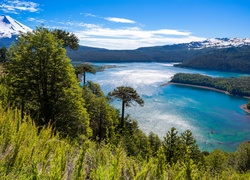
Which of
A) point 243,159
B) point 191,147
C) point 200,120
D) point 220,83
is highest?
point 220,83

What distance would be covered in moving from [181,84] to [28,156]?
7135 inches

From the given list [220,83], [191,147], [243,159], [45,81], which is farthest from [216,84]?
[45,81]

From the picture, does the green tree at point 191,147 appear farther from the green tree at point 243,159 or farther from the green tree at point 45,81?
the green tree at point 45,81

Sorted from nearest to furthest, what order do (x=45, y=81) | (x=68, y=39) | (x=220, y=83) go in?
(x=45, y=81)
(x=68, y=39)
(x=220, y=83)

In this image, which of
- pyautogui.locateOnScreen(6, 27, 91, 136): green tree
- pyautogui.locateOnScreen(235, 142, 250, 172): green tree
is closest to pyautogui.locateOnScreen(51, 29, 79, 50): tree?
pyautogui.locateOnScreen(6, 27, 91, 136): green tree

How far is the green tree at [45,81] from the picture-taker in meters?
18.2

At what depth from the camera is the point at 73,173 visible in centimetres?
474

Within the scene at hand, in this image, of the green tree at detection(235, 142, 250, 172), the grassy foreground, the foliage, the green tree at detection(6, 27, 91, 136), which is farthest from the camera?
the foliage

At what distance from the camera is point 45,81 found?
1855 centimetres

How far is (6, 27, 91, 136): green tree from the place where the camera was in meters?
18.2

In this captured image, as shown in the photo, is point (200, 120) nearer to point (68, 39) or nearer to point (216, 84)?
point (68, 39)

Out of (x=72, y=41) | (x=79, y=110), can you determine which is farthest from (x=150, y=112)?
(x=79, y=110)

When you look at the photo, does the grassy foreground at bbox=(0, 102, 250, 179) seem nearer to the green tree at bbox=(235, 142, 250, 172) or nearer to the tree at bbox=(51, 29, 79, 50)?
the tree at bbox=(51, 29, 79, 50)

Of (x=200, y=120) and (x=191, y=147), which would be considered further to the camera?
(x=200, y=120)
